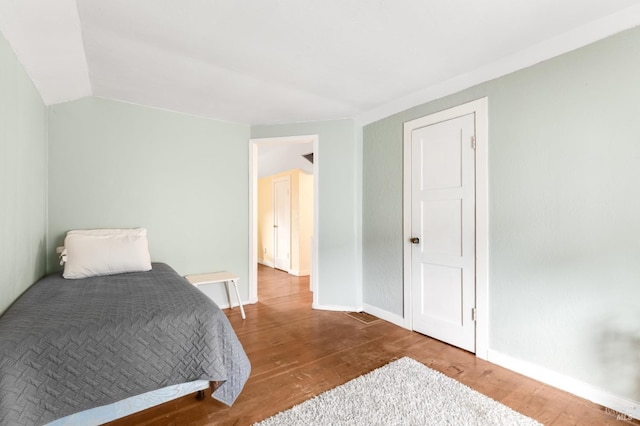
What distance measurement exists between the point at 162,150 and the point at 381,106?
7.78ft

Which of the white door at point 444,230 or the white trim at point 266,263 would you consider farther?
the white trim at point 266,263

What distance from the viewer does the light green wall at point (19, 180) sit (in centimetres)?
160

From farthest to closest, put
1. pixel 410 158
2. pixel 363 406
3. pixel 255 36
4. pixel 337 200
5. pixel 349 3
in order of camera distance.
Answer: pixel 337 200, pixel 410 158, pixel 255 36, pixel 363 406, pixel 349 3

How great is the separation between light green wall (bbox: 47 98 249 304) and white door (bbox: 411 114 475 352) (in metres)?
2.02

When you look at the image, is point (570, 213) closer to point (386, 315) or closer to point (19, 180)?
point (386, 315)

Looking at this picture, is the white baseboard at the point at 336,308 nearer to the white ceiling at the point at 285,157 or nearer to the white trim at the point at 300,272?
the white trim at the point at 300,272

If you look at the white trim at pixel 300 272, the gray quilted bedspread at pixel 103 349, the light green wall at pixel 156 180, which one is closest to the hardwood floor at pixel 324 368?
the gray quilted bedspread at pixel 103 349

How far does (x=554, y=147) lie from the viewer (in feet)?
6.42

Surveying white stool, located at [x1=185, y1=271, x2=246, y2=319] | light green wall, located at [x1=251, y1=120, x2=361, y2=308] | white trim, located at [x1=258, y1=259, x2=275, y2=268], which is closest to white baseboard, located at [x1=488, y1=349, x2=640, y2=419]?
light green wall, located at [x1=251, y1=120, x2=361, y2=308]

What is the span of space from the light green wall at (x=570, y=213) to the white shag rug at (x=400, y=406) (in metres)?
0.61

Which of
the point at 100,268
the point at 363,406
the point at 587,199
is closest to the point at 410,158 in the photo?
the point at 587,199

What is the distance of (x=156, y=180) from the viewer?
10.2 feet

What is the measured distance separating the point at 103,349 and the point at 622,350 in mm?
2717

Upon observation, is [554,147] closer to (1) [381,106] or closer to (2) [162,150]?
(1) [381,106]
